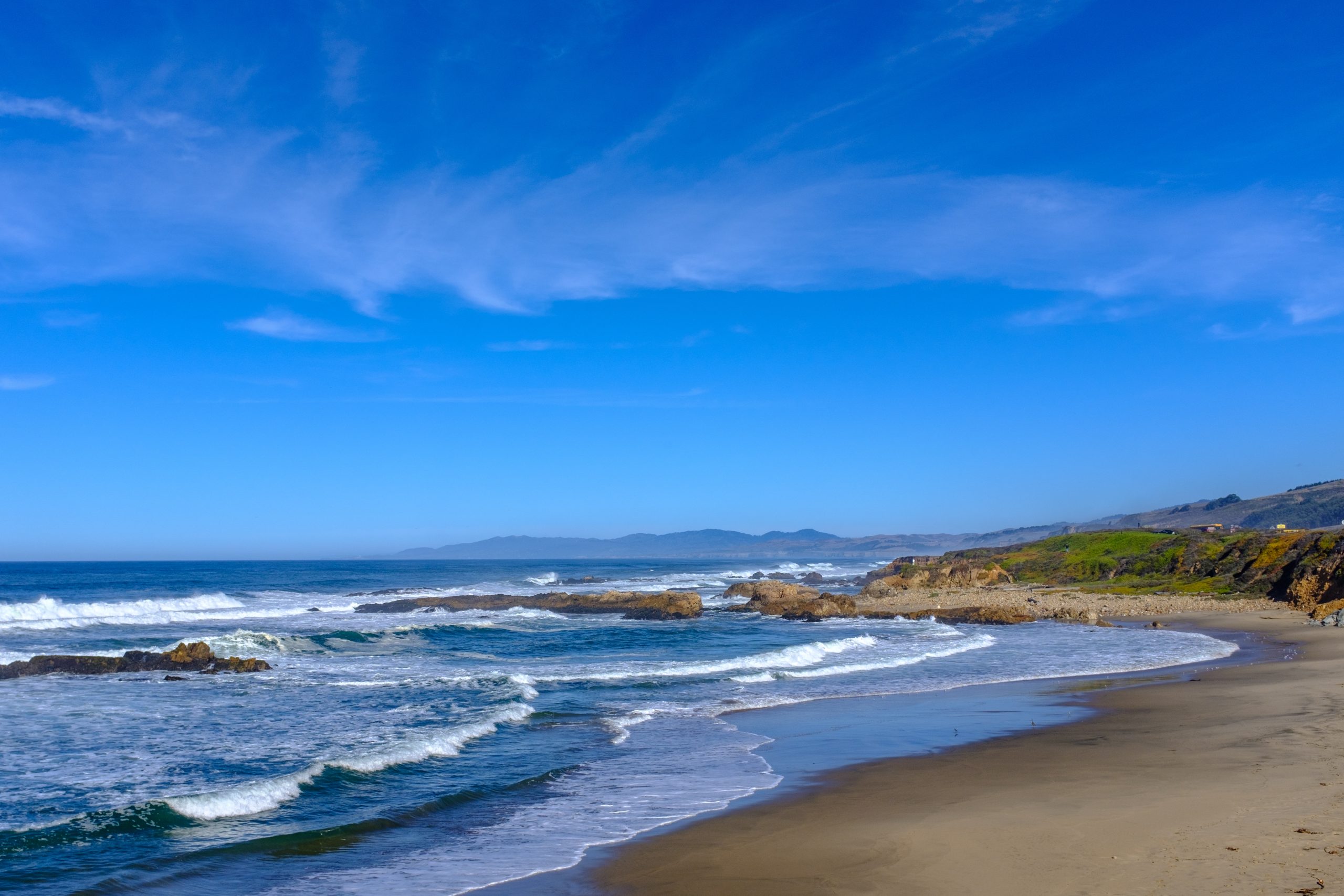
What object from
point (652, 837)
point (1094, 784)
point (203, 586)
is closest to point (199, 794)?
point (652, 837)

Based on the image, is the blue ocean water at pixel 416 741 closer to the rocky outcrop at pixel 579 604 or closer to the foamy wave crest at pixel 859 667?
the foamy wave crest at pixel 859 667

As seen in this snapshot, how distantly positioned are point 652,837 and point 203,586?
81892 millimetres

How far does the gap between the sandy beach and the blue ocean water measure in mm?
1266

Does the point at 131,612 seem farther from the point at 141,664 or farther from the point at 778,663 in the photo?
the point at 778,663

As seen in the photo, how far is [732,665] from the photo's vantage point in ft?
83.8

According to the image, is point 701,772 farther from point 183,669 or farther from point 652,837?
point 183,669

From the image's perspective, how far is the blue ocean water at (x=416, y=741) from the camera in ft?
30.5

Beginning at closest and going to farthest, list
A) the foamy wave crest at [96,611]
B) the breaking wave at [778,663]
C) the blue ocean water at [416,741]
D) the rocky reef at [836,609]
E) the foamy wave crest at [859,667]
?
the blue ocean water at [416,741] → the foamy wave crest at [859,667] → the breaking wave at [778,663] → the rocky reef at [836,609] → the foamy wave crest at [96,611]

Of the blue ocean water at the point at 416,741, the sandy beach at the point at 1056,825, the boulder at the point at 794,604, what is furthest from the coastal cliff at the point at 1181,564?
the sandy beach at the point at 1056,825

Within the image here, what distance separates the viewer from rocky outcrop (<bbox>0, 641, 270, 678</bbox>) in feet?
74.6

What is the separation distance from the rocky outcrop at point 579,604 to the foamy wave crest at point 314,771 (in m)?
29.2

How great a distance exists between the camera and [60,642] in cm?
3319

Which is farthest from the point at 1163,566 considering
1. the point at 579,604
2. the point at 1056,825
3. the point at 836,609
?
the point at 1056,825

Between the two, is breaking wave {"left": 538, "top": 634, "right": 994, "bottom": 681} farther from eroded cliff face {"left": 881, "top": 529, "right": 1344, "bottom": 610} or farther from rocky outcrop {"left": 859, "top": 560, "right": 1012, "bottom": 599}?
rocky outcrop {"left": 859, "top": 560, "right": 1012, "bottom": 599}
